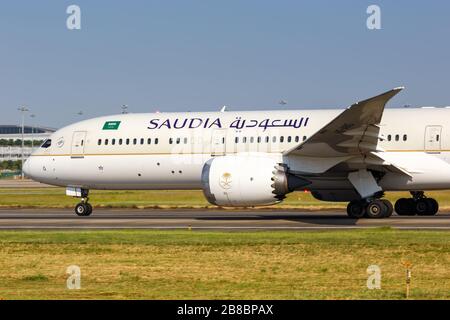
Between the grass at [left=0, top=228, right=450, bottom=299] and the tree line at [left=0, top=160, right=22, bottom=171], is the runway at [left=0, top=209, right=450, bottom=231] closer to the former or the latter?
the grass at [left=0, top=228, right=450, bottom=299]

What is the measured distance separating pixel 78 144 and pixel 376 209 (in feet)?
41.6

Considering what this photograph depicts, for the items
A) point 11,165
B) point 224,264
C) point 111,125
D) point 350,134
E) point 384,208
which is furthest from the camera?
point 11,165

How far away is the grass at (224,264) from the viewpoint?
1388cm

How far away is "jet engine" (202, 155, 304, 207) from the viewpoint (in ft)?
90.5

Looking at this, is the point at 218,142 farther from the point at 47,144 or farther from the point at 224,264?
the point at 224,264

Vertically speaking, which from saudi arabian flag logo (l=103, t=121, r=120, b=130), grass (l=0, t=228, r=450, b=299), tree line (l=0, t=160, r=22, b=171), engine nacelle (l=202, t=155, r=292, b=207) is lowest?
tree line (l=0, t=160, r=22, b=171)

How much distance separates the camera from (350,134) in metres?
27.4

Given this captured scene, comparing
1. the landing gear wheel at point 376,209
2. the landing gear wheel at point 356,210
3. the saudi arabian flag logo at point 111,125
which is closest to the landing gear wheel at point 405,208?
the landing gear wheel at point 356,210

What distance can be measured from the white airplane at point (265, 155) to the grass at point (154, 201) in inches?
332

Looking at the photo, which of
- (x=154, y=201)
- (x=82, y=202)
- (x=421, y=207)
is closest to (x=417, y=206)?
(x=421, y=207)

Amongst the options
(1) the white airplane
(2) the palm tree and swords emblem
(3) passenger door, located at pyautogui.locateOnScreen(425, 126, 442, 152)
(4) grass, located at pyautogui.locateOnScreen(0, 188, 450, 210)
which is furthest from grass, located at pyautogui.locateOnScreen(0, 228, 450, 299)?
(4) grass, located at pyautogui.locateOnScreen(0, 188, 450, 210)

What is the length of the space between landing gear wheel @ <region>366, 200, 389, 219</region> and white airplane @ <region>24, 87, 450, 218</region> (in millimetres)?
35

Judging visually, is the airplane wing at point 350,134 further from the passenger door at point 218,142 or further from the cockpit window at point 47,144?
the cockpit window at point 47,144
